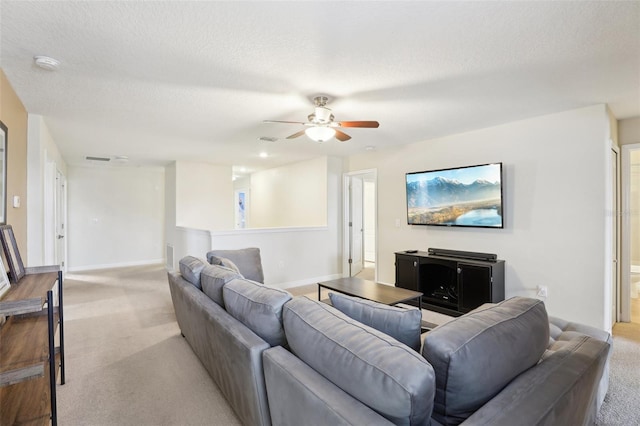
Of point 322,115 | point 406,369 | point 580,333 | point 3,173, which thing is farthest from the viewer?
point 322,115

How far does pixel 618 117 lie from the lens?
3.52 m

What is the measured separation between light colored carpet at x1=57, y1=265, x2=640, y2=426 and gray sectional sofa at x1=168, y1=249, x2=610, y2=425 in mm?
664

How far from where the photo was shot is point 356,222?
6363mm

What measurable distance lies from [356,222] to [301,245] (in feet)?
4.51

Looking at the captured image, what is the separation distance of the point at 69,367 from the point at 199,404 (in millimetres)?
1350

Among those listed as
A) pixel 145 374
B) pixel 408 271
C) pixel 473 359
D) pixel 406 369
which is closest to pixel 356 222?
pixel 408 271

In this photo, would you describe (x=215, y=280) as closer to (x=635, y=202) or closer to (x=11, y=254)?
(x=11, y=254)

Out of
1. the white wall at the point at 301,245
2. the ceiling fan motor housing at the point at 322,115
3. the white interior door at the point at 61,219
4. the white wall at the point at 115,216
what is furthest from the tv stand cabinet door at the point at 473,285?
the white wall at the point at 115,216

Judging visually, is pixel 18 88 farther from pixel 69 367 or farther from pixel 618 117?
pixel 618 117

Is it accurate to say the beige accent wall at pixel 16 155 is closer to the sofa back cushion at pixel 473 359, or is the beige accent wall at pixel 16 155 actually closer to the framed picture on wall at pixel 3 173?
the framed picture on wall at pixel 3 173

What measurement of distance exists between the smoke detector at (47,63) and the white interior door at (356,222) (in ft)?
15.1

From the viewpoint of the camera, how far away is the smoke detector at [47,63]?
211 cm

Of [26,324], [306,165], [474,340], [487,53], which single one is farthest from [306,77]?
[306,165]

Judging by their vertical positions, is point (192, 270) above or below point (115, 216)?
below
